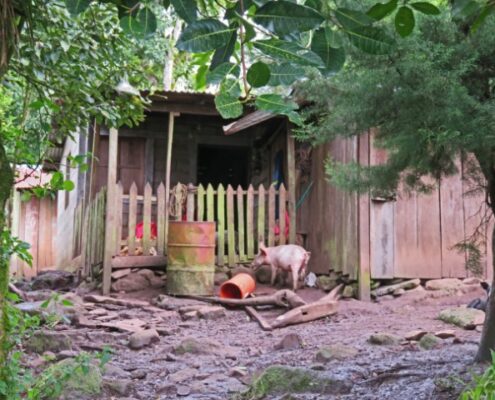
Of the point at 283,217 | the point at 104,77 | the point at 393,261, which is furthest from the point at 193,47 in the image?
the point at 283,217

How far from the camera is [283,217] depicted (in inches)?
384

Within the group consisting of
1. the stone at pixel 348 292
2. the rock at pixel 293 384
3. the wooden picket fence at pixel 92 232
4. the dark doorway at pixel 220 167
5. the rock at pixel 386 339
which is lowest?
the rock at pixel 293 384

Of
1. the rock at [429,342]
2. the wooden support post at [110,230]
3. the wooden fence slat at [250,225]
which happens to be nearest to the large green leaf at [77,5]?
the rock at [429,342]

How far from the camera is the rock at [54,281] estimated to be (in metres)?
10.9

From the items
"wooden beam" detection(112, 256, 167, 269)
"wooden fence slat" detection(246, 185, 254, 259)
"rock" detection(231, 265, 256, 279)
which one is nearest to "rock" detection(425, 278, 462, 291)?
"rock" detection(231, 265, 256, 279)

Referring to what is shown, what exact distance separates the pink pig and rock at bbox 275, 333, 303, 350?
2583 mm

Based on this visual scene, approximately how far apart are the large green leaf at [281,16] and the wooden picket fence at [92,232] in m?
8.32

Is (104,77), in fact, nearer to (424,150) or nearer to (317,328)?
(424,150)

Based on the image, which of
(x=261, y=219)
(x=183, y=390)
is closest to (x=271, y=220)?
(x=261, y=219)

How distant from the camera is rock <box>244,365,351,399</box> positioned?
411 centimetres

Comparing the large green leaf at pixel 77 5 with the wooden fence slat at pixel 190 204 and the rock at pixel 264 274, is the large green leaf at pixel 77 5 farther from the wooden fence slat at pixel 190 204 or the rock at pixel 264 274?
the rock at pixel 264 274

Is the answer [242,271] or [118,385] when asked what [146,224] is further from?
[118,385]

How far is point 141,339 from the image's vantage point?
6285 millimetres

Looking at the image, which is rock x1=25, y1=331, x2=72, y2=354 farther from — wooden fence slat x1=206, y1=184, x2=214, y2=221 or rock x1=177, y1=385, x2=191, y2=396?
wooden fence slat x1=206, y1=184, x2=214, y2=221
